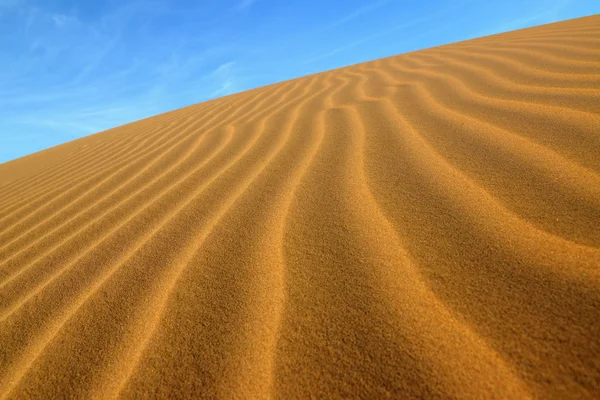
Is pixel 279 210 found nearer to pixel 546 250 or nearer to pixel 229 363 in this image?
pixel 229 363

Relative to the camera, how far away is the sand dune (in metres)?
0.62

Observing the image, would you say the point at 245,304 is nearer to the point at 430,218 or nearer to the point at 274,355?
the point at 274,355

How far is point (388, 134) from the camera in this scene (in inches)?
73.7

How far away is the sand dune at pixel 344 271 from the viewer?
62 centimetres

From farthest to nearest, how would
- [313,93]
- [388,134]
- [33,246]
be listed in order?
1. [313,93]
2. [388,134]
3. [33,246]

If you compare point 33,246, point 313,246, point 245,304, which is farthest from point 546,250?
point 33,246

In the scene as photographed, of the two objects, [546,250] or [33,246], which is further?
[33,246]

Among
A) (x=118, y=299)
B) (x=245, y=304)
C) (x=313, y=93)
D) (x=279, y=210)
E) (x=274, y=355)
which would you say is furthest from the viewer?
(x=313, y=93)

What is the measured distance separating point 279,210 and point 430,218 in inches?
21.8

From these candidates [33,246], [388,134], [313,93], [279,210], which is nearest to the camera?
[279,210]

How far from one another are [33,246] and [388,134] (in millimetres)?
1848

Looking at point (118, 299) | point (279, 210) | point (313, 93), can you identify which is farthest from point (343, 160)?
point (313, 93)

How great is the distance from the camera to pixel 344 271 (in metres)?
0.89

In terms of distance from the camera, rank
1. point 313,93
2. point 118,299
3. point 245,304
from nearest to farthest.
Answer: point 245,304 < point 118,299 < point 313,93
